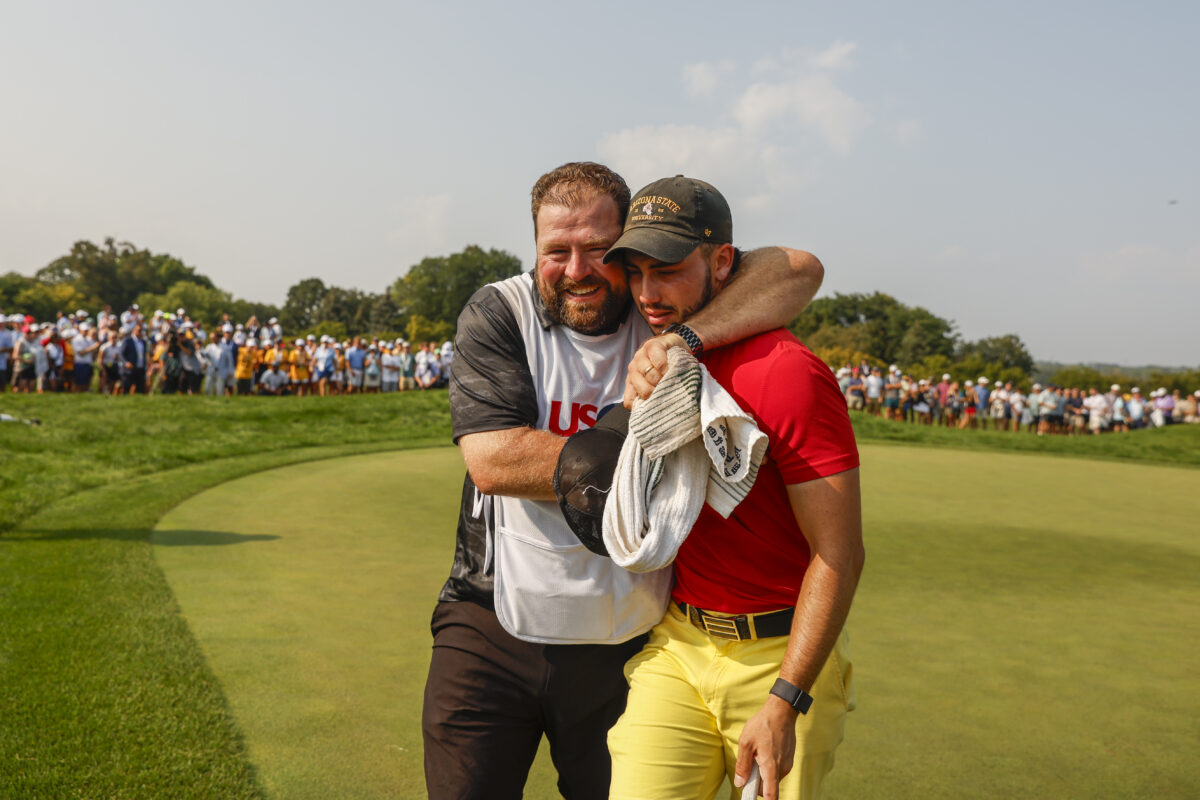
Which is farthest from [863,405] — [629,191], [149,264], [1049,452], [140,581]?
[149,264]

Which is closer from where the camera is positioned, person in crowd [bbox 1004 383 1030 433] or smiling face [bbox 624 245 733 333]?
smiling face [bbox 624 245 733 333]

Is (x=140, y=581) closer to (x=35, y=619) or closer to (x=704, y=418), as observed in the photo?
(x=35, y=619)

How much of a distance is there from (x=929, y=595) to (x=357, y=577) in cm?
423

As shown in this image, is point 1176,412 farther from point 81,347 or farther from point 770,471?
point 770,471

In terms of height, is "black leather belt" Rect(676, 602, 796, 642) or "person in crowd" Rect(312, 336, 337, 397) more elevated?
"person in crowd" Rect(312, 336, 337, 397)

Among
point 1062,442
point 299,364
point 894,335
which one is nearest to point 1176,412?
point 1062,442

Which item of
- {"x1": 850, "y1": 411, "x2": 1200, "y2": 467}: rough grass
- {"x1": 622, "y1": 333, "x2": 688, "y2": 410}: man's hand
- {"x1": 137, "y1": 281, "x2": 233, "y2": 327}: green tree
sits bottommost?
{"x1": 850, "y1": 411, "x2": 1200, "y2": 467}: rough grass

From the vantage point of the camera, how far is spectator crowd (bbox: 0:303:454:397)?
2242 centimetres

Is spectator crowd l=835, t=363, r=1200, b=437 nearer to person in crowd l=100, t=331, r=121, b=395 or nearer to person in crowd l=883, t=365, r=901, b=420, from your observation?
person in crowd l=883, t=365, r=901, b=420

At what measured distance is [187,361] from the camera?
77.5ft

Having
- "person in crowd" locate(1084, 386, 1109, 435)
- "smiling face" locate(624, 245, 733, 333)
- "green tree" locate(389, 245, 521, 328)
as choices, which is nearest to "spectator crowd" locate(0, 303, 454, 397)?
"person in crowd" locate(1084, 386, 1109, 435)

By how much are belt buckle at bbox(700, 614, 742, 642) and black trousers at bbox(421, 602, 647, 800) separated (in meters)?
0.33

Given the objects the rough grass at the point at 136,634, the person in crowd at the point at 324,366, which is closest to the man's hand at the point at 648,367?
the rough grass at the point at 136,634

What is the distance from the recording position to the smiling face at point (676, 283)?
246 cm
